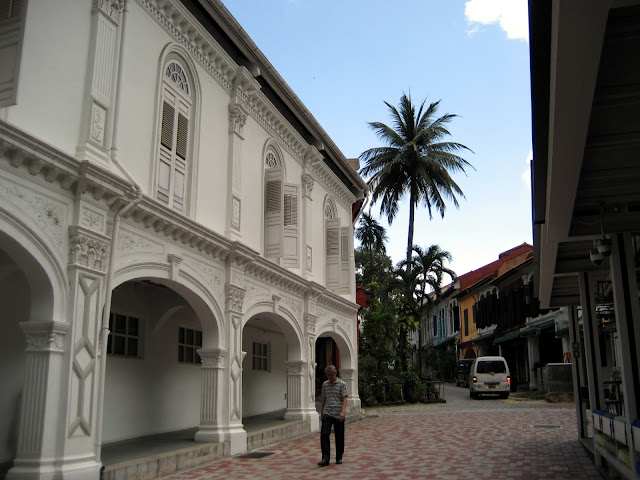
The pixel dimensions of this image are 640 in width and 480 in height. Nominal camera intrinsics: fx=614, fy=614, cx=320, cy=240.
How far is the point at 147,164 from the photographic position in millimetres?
9969

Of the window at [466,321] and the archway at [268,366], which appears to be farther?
the window at [466,321]

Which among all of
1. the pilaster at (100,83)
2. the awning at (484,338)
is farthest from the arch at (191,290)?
the awning at (484,338)

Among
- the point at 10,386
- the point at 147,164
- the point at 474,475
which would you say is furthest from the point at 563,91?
the point at 10,386

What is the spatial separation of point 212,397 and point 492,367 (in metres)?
19.8

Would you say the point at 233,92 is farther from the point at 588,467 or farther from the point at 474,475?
the point at 588,467

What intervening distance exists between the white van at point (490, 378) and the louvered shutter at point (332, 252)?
40.5 ft

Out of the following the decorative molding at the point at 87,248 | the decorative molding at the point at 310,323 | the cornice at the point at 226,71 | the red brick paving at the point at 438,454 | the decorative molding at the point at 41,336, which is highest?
the cornice at the point at 226,71

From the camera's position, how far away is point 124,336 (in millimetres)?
11680

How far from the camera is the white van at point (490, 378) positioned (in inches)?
1094

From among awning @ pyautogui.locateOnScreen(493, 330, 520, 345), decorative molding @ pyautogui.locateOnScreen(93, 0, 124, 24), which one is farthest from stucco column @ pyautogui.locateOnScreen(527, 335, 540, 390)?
decorative molding @ pyautogui.locateOnScreen(93, 0, 124, 24)

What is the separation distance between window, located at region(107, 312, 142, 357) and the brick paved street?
9.20 feet

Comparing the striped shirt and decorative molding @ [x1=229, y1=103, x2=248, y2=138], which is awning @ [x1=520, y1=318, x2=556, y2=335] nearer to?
decorative molding @ [x1=229, y1=103, x2=248, y2=138]

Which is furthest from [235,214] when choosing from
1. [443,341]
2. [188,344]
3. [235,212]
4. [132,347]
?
[443,341]

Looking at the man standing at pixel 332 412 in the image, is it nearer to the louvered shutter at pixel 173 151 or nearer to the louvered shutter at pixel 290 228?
the louvered shutter at pixel 173 151
